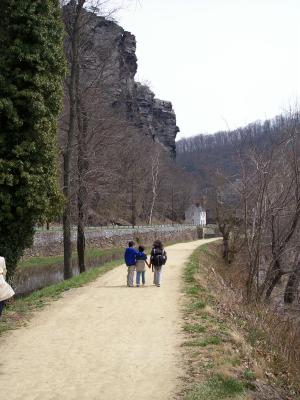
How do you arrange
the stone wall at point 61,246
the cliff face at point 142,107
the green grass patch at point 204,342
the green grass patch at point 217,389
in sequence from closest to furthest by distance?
the green grass patch at point 217,389, the green grass patch at point 204,342, the stone wall at point 61,246, the cliff face at point 142,107

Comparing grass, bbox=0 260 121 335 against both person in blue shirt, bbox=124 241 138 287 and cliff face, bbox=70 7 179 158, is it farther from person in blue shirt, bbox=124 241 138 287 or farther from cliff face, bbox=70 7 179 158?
cliff face, bbox=70 7 179 158

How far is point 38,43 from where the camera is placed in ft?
44.5

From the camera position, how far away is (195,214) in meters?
99.6

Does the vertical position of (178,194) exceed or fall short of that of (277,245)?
it exceeds it

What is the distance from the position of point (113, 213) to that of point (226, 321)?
5924cm

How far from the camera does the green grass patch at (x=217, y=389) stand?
235 inches

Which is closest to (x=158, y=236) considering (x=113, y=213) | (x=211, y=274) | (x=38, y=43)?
(x=113, y=213)

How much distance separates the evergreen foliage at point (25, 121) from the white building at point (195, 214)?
85967mm

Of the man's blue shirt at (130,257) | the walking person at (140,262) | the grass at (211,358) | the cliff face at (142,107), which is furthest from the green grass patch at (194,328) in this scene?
the cliff face at (142,107)

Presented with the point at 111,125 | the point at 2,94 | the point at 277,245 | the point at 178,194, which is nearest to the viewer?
the point at 2,94

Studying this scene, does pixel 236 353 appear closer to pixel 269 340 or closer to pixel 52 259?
pixel 269 340

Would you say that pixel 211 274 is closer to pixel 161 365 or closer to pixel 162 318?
pixel 162 318

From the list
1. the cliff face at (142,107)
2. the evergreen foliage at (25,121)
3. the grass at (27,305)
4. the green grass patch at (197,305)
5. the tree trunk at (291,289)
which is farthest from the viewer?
the cliff face at (142,107)

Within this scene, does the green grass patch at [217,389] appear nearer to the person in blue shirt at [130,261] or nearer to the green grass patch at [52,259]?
the person in blue shirt at [130,261]
